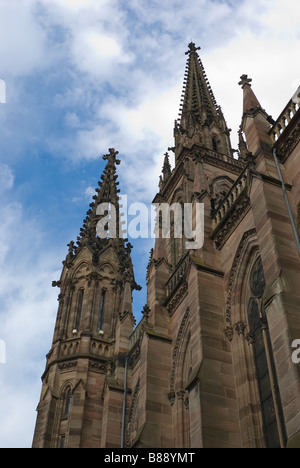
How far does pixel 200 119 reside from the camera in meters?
36.6

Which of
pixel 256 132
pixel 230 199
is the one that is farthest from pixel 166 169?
pixel 256 132

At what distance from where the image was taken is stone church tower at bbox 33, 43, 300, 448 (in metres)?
12.3

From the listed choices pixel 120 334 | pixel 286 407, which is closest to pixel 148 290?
pixel 120 334

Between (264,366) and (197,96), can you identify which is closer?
(264,366)

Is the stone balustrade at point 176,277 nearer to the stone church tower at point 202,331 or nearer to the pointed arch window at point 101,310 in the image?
the stone church tower at point 202,331

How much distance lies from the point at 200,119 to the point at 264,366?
84.5 ft

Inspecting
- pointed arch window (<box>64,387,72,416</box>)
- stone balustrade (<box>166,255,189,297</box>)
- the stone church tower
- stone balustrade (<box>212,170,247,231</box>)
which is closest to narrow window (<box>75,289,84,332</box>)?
the stone church tower

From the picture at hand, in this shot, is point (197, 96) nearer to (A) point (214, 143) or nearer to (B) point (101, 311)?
(A) point (214, 143)

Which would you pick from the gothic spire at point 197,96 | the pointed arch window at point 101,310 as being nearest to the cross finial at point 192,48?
the gothic spire at point 197,96

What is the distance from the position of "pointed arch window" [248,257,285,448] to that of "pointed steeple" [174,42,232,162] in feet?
60.7

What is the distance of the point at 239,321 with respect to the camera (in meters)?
14.7

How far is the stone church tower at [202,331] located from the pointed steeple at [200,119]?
5.54 m

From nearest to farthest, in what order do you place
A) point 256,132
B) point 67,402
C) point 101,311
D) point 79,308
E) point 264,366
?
1. point 264,366
2. point 256,132
3. point 67,402
4. point 101,311
5. point 79,308

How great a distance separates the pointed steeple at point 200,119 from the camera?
33.9m
